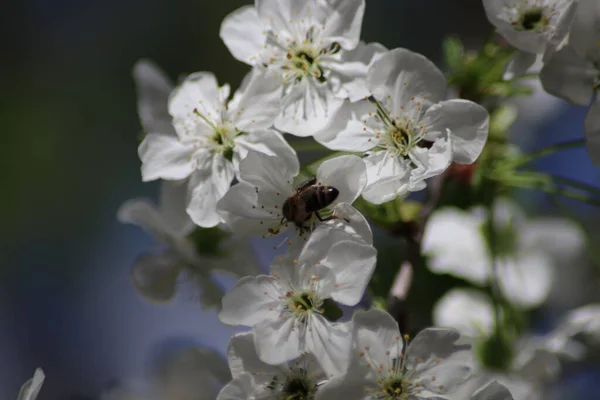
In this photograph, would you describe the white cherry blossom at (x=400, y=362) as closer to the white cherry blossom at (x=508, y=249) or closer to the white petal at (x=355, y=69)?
the white petal at (x=355, y=69)

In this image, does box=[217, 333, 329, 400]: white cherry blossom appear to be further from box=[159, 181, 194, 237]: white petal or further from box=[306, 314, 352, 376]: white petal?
box=[159, 181, 194, 237]: white petal

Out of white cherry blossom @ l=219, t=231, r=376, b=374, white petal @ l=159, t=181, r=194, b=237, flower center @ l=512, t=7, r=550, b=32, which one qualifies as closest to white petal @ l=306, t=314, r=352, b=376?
white cherry blossom @ l=219, t=231, r=376, b=374

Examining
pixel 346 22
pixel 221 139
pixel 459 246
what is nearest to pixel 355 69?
pixel 346 22

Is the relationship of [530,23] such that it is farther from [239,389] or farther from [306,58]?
[239,389]

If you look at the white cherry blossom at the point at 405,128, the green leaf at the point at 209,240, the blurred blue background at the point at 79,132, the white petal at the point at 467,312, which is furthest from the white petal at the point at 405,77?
the blurred blue background at the point at 79,132

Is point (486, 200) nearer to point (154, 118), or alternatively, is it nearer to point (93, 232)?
point (154, 118)

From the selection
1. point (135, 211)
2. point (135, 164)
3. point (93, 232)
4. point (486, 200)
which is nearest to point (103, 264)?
point (93, 232)
